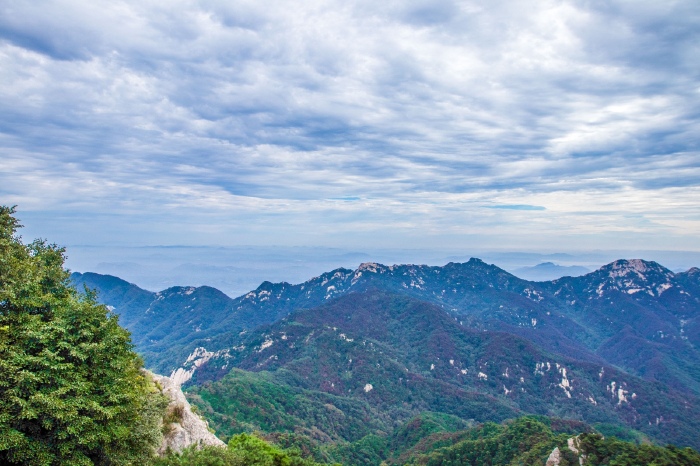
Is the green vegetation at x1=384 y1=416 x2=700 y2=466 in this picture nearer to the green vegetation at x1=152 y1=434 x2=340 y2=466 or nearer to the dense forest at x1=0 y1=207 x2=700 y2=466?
Answer: the dense forest at x1=0 y1=207 x2=700 y2=466

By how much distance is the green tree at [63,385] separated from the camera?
1795 centimetres

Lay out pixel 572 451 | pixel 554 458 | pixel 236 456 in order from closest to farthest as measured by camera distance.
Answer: pixel 236 456, pixel 572 451, pixel 554 458

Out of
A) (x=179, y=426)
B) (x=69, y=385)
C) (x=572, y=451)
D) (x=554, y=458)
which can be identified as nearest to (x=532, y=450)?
(x=554, y=458)

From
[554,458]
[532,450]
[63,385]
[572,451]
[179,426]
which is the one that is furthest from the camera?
[532,450]

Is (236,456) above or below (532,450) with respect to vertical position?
above

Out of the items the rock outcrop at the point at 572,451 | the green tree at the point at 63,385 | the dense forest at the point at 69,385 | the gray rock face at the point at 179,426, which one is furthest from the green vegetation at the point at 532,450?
the green tree at the point at 63,385

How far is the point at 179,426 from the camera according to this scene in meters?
33.0

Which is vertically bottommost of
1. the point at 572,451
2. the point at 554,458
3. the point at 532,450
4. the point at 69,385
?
the point at 532,450

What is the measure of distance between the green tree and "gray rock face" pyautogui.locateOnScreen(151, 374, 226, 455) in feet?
18.8

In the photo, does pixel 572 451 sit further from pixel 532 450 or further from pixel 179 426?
pixel 179 426

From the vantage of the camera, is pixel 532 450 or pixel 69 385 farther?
pixel 532 450

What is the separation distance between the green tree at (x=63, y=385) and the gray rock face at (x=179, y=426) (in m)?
5.73

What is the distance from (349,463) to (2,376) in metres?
97.3

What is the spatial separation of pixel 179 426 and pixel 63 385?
52.9 ft
